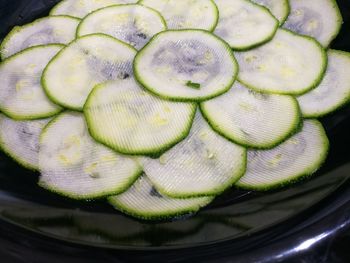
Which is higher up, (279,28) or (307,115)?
(279,28)

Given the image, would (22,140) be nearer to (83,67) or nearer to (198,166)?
(83,67)

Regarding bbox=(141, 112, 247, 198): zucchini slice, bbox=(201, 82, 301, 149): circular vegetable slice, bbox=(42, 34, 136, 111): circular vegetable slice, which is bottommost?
bbox=(141, 112, 247, 198): zucchini slice

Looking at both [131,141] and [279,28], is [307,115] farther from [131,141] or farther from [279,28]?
[131,141]

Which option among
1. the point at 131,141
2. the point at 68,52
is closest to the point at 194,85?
the point at 131,141

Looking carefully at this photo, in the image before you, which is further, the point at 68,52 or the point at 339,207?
the point at 68,52

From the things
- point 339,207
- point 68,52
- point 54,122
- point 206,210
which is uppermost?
point 68,52

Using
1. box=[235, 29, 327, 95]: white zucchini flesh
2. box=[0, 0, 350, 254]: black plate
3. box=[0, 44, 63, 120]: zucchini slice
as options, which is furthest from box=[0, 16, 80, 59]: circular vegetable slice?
box=[235, 29, 327, 95]: white zucchini flesh

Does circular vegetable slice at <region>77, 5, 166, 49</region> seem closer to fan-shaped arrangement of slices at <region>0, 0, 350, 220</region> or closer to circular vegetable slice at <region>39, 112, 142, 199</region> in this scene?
fan-shaped arrangement of slices at <region>0, 0, 350, 220</region>
